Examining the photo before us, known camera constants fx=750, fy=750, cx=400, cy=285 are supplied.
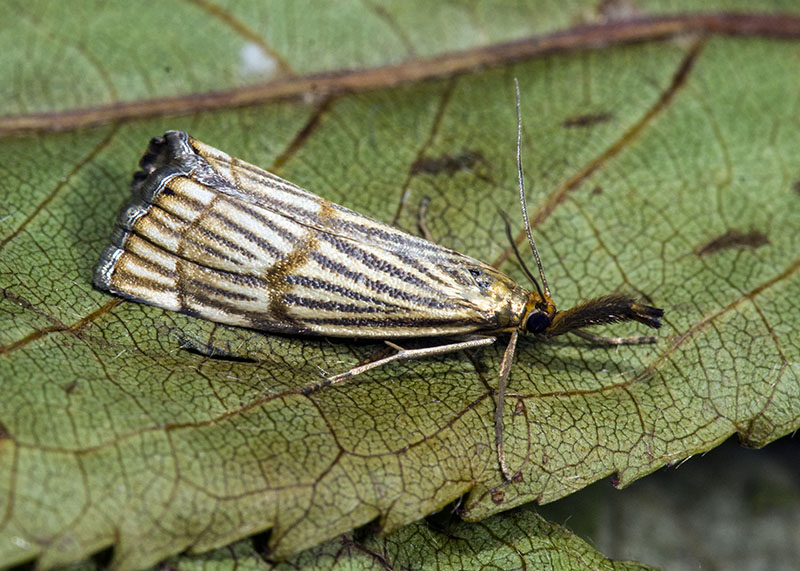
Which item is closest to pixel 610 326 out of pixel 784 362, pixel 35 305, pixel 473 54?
pixel 784 362

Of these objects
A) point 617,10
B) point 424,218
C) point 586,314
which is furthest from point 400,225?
point 617,10

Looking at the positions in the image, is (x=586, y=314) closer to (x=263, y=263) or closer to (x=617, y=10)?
(x=263, y=263)

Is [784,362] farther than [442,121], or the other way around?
[442,121]

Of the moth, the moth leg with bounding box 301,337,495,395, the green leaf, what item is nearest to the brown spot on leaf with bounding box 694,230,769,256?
the green leaf

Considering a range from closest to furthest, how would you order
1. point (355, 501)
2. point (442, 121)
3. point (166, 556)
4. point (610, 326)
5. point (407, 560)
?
point (166, 556)
point (355, 501)
point (407, 560)
point (610, 326)
point (442, 121)

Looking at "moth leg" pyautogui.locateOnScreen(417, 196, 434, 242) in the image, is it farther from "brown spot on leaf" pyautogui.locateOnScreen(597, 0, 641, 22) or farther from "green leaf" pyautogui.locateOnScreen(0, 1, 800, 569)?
"brown spot on leaf" pyautogui.locateOnScreen(597, 0, 641, 22)

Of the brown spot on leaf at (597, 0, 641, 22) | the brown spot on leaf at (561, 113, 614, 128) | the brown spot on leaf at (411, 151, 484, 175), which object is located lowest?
the brown spot on leaf at (411, 151, 484, 175)

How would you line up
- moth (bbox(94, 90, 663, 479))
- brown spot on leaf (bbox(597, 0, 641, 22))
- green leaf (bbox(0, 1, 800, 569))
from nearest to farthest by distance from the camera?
green leaf (bbox(0, 1, 800, 569)), moth (bbox(94, 90, 663, 479)), brown spot on leaf (bbox(597, 0, 641, 22))

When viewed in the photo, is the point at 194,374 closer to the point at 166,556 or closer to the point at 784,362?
the point at 166,556
